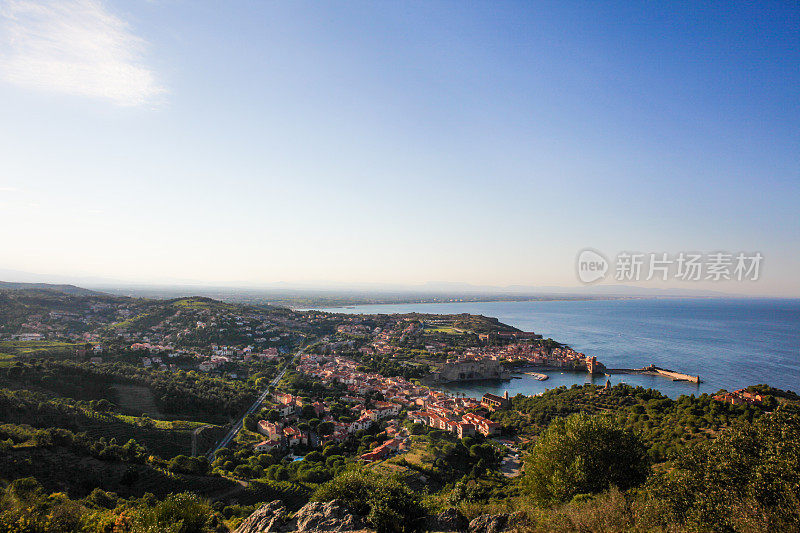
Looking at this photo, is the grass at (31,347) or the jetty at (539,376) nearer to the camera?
the grass at (31,347)

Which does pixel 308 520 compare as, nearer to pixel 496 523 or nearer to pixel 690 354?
pixel 496 523

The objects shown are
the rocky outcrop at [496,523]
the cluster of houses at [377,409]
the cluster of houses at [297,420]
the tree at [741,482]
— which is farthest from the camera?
the cluster of houses at [377,409]

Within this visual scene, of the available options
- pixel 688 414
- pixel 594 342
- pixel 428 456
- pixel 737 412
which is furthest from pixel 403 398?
pixel 594 342

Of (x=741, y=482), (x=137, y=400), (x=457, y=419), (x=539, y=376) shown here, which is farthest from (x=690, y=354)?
(x=137, y=400)

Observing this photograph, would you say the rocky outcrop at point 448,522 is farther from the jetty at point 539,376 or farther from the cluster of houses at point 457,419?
the jetty at point 539,376

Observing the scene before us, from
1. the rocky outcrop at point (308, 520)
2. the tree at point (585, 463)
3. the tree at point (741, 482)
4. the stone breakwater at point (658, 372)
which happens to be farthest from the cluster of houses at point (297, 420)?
the stone breakwater at point (658, 372)

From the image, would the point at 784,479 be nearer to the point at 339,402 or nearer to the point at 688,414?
the point at 688,414

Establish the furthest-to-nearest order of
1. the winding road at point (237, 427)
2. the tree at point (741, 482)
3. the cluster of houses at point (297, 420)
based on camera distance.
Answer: the cluster of houses at point (297, 420) → the winding road at point (237, 427) → the tree at point (741, 482)

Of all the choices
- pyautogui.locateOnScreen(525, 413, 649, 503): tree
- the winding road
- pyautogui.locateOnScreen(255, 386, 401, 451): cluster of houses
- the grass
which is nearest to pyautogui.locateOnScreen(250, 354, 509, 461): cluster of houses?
pyautogui.locateOnScreen(255, 386, 401, 451): cluster of houses
